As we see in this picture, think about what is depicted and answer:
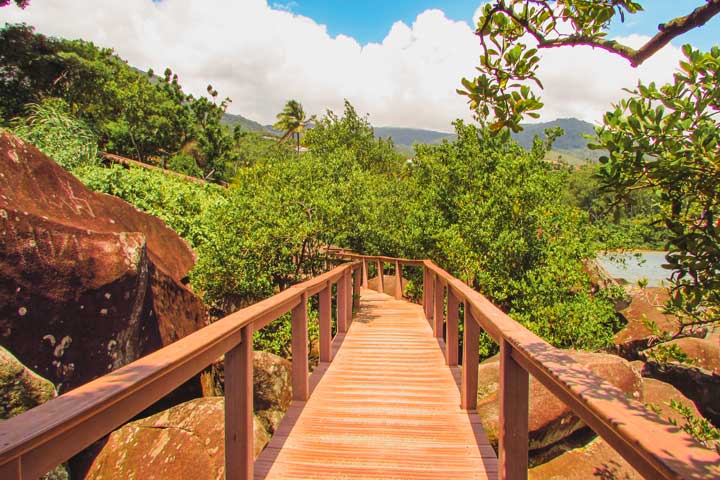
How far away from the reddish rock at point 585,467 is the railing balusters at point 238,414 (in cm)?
386

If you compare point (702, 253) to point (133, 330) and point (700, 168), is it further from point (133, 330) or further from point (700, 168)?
point (133, 330)

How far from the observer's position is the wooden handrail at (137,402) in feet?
3.55

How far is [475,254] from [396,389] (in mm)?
6062

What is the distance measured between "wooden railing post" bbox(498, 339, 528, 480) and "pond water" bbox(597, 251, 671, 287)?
32.6 inches

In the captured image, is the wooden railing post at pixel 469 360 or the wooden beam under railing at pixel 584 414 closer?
the wooden beam under railing at pixel 584 414

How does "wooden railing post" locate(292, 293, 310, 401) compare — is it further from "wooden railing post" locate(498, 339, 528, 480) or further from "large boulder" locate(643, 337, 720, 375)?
"large boulder" locate(643, 337, 720, 375)

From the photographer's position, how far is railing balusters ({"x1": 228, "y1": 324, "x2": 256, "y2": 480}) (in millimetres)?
2354

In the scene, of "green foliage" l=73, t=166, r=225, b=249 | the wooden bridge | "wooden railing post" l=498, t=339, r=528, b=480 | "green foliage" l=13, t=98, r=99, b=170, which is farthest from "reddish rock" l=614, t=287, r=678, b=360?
"green foliage" l=13, t=98, r=99, b=170

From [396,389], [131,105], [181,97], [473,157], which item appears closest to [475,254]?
[473,157]

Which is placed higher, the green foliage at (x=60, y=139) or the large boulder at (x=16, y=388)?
the green foliage at (x=60, y=139)

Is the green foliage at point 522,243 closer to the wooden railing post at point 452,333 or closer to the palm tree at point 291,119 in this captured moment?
the wooden railing post at point 452,333

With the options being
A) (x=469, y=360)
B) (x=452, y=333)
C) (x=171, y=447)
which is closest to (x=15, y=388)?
(x=171, y=447)

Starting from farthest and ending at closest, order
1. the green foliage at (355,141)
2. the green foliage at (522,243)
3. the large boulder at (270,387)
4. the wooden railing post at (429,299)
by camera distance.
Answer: the green foliage at (355,141) → the green foliage at (522,243) → the wooden railing post at (429,299) → the large boulder at (270,387)

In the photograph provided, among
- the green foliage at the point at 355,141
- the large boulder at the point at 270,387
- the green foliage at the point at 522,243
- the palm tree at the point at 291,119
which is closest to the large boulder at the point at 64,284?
the large boulder at the point at 270,387
